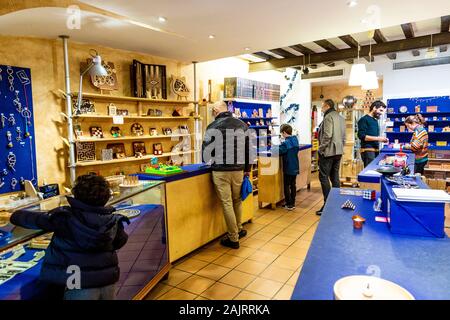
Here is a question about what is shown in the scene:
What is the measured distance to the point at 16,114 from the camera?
3.92 meters

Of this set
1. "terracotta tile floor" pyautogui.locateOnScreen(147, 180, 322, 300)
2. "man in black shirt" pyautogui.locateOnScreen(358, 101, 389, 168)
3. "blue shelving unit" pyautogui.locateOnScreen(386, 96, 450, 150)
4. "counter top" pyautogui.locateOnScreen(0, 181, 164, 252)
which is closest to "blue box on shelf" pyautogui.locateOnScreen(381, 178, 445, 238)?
"terracotta tile floor" pyautogui.locateOnScreen(147, 180, 322, 300)

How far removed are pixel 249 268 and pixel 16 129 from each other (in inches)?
130

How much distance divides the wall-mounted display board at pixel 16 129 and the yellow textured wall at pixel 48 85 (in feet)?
0.26

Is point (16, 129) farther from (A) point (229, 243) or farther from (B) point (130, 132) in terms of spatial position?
(A) point (229, 243)

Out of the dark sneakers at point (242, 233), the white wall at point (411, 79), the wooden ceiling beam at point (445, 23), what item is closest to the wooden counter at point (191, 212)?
the dark sneakers at point (242, 233)

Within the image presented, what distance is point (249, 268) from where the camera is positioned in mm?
3293

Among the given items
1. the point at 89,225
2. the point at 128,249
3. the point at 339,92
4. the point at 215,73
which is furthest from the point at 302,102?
the point at 89,225

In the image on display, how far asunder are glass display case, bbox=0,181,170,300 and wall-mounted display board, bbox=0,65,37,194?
214 centimetres

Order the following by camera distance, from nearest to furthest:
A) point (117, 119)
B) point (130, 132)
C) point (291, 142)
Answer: point (117, 119)
point (130, 132)
point (291, 142)

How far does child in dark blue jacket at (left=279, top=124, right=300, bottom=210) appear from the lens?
213 inches

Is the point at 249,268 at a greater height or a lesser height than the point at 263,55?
lesser
